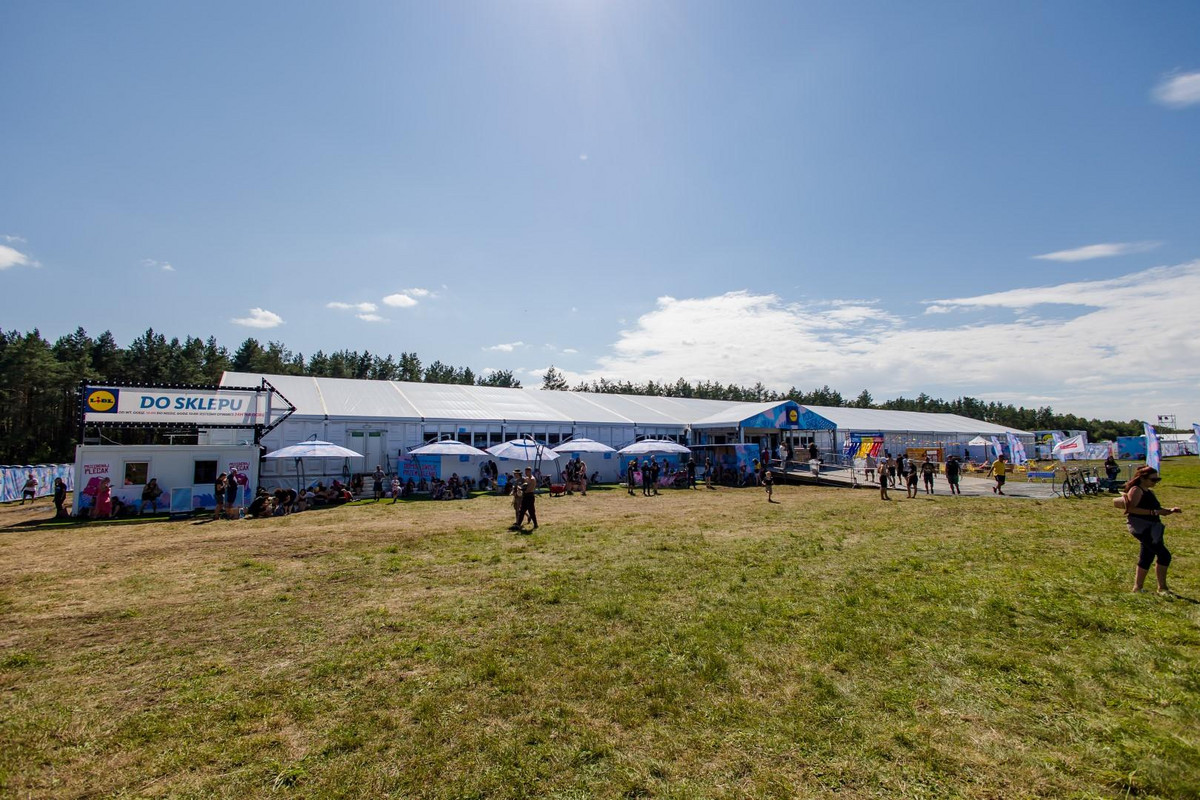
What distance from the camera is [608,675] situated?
5215mm

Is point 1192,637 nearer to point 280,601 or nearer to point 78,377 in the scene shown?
point 280,601

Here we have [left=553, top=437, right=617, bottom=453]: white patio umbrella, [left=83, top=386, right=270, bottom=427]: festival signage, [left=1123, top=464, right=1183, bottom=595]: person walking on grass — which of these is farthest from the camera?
[left=553, top=437, right=617, bottom=453]: white patio umbrella

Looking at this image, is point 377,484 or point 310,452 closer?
point 310,452

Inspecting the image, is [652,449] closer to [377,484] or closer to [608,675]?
[377,484]

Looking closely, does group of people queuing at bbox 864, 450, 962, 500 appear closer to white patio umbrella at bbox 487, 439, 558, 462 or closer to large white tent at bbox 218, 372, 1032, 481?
large white tent at bbox 218, 372, 1032, 481

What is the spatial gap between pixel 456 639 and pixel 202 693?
2459 millimetres

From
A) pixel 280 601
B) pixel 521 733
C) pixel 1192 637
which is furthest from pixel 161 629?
pixel 1192 637

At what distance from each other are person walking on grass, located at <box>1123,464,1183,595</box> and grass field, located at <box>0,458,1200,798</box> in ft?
1.27

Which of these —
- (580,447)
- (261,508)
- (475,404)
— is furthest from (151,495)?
(580,447)

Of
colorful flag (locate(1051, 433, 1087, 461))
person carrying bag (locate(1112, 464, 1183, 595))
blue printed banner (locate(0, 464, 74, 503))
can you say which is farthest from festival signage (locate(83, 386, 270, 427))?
colorful flag (locate(1051, 433, 1087, 461))

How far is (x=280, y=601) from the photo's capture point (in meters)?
7.93

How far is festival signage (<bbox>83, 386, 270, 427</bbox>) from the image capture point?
19859 mm

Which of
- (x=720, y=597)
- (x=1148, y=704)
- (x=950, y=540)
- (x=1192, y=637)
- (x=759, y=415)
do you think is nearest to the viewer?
(x=1148, y=704)

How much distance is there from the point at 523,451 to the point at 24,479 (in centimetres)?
2948
